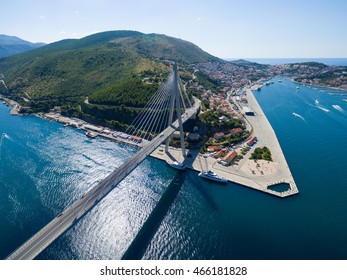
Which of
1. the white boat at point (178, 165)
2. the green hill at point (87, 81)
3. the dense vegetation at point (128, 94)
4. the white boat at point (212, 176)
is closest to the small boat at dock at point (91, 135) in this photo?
the green hill at point (87, 81)

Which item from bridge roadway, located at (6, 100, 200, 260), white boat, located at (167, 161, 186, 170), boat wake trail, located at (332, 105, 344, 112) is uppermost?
bridge roadway, located at (6, 100, 200, 260)

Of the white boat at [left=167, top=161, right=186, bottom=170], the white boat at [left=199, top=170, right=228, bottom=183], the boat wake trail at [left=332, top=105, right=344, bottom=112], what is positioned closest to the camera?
the white boat at [left=199, top=170, right=228, bottom=183]

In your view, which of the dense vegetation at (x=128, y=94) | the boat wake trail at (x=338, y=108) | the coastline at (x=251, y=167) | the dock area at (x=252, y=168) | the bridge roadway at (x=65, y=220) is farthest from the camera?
the boat wake trail at (x=338, y=108)

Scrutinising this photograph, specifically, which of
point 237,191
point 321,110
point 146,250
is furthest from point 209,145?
point 321,110

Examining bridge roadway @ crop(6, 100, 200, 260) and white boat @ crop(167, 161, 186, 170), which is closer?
bridge roadway @ crop(6, 100, 200, 260)

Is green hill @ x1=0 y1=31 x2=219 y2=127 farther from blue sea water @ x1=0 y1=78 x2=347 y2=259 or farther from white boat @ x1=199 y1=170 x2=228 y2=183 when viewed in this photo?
white boat @ x1=199 y1=170 x2=228 y2=183

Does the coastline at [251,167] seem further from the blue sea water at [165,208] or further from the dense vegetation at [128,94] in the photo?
the dense vegetation at [128,94]

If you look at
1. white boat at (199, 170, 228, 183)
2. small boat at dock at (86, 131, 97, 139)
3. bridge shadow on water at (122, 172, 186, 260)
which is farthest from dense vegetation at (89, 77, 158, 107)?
bridge shadow on water at (122, 172, 186, 260)
